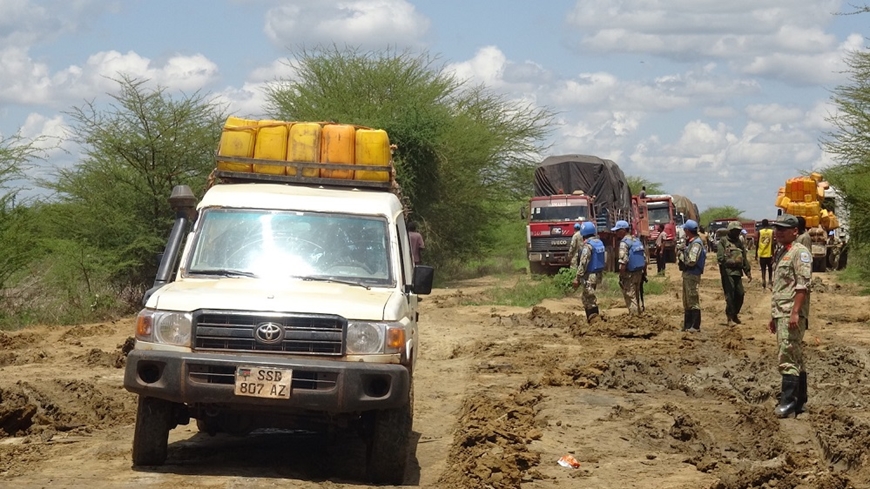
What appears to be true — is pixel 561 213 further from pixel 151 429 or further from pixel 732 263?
pixel 151 429

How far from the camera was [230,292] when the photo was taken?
7.50 m

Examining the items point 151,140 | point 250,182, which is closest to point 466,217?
point 151,140

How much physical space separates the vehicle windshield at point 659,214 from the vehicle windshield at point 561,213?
520 inches

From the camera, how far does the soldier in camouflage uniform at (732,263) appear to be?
60.1ft

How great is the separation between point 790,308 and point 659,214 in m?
35.4

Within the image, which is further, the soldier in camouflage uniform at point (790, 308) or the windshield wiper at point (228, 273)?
the soldier in camouflage uniform at point (790, 308)

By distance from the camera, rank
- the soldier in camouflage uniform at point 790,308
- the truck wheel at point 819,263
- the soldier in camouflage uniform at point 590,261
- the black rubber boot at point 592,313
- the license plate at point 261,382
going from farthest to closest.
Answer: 1. the truck wheel at point 819,263
2. the black rubber boot at point 592,313
3. the soldier in camouflage uniform at point 590,261
4. the soldier in camouflage uniform at point 790,308
5. the license plate at point 261,382

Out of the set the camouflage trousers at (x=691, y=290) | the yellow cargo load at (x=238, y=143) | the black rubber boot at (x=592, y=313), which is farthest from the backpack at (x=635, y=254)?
the yellow cargo load at (x=238, y=143)

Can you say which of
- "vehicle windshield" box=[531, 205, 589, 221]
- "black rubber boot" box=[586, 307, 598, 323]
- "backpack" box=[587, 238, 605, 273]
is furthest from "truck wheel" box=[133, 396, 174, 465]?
"vehicle windshield" box=[531, 205, 589, 221]

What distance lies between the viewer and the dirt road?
25.6 feet

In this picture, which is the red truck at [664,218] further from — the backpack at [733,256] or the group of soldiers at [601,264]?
the backpack at [733,256]

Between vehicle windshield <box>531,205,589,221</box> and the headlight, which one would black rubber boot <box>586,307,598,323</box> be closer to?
the headlight

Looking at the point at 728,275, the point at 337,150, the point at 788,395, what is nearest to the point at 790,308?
the point at 788,395

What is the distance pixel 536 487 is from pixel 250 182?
3.63m
